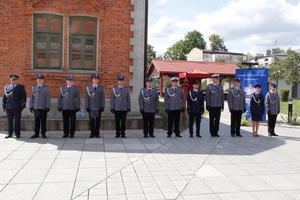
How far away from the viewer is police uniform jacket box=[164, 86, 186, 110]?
902cm

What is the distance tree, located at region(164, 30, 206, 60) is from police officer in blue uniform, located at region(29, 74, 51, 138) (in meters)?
62.9

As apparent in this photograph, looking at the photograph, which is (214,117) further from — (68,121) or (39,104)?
(39,104)

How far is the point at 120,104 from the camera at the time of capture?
8.78 meters

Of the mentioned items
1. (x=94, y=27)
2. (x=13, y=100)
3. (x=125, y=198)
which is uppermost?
(x=94, y=27)

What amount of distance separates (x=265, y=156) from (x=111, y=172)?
382 cm

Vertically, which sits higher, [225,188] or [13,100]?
[13,100]

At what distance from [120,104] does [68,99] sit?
154cm

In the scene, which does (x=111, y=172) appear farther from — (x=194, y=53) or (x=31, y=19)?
(x=194, y=53)

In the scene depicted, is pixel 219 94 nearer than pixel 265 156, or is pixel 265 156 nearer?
pixel 265 156

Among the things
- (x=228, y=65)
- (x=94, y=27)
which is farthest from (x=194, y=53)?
(x=94, y=27)

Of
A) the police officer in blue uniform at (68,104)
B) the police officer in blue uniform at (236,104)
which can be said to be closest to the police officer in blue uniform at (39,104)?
the police officer in blue uniform at (68,104)

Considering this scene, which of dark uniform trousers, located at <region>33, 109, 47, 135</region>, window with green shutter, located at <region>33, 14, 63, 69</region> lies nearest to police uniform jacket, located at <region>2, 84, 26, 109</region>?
dark uniform trousers, located at <region>33, 109, 47, 135</region>

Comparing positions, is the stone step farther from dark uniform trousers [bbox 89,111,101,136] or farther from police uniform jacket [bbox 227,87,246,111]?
police uniform jacket [bbox 227,87,246,111]

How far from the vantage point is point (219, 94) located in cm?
931
